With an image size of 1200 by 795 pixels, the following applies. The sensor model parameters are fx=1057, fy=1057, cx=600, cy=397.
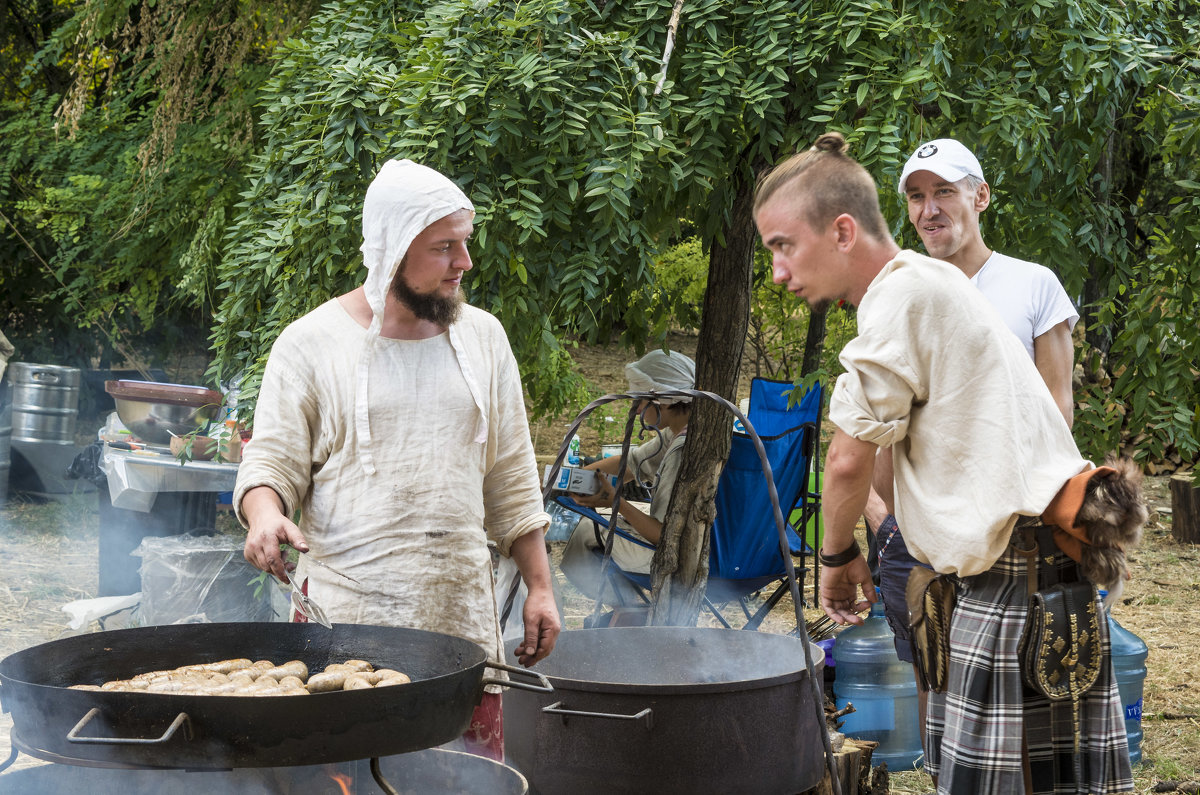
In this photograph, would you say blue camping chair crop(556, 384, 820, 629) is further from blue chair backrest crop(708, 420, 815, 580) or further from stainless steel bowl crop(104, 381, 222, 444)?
stainless steel bowl crop(104, 381, 222, 444)

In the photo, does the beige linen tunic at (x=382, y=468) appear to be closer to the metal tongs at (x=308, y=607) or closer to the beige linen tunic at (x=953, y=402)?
the metal tongs at (x=308, y=607)

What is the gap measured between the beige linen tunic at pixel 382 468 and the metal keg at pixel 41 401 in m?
7.26

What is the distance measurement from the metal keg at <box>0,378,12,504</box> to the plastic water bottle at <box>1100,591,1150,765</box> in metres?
8.06

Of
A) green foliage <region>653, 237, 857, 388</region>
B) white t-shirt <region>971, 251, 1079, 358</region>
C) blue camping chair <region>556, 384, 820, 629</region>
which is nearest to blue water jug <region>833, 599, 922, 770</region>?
blue camping chair <region>556, 384, 820, 629</region>

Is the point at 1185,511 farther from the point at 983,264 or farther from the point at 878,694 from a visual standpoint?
the point at 983,264

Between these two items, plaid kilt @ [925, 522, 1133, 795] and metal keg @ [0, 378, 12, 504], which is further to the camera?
metal keg @ [0, 378, 12, 504]

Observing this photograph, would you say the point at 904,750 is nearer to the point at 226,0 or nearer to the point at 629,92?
the point at 629,92

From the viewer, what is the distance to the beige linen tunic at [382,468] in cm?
212

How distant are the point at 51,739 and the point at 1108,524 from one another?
1.78 m

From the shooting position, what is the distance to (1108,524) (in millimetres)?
1933

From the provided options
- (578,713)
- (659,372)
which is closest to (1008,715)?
(578,713)

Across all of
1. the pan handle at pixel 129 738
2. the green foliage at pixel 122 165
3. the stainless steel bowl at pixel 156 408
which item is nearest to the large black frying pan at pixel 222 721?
the pan handle at pixel 129 738

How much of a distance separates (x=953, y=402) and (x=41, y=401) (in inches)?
326

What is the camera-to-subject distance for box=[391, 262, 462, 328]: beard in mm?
2162
